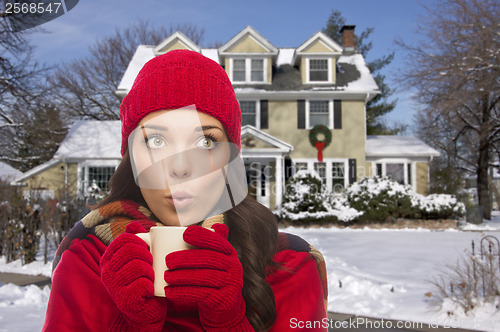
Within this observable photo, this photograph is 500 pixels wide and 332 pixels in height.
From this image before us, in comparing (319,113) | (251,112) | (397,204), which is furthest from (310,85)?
(397,204)

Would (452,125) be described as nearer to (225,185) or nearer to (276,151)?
(276,151)

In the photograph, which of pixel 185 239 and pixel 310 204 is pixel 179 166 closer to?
pixel 185 239

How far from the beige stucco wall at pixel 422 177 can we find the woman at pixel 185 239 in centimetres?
1726

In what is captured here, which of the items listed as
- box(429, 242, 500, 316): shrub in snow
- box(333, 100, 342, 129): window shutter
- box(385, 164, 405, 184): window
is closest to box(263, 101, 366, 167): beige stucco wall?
box(333, 100, 342, 129): window shutter

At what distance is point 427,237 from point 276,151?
6.24 m

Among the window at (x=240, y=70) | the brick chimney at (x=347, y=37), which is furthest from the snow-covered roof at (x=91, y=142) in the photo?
the brick chimney at (x=347, y=37)

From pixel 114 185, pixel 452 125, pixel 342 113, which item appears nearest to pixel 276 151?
pixel 342 113

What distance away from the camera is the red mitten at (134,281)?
80cm

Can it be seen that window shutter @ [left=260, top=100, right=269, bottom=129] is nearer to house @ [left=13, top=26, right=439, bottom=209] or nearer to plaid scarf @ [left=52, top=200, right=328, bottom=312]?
house @ [left=13, top=26, right=439, bottom=209]

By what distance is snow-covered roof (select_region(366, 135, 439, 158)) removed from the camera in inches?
653

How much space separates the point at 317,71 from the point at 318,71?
0.14 ft

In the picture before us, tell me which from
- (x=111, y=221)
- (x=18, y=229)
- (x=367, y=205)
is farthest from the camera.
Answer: (x=367, y=205)

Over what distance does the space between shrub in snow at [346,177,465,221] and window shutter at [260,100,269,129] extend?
4.71 meters

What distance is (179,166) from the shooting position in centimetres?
95
